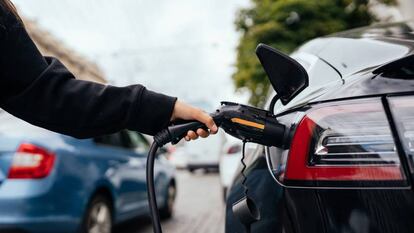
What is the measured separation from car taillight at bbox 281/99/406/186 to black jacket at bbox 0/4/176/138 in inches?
18.7

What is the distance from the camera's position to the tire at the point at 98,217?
380 centimetres

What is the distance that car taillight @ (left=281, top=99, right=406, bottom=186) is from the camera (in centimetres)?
118

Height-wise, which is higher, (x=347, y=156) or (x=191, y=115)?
(x=191, y=115)

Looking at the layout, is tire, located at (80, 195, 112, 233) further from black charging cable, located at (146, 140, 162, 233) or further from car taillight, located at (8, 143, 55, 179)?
black charging cable, located at (146, 140, 162, 233)

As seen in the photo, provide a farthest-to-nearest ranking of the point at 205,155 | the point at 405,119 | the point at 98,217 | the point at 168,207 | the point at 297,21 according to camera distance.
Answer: the point at 205,155
the point at 297,21
the point at 168,207
the point at 98,217
the point at 405,119

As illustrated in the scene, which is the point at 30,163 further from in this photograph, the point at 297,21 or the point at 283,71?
the point at 297,21

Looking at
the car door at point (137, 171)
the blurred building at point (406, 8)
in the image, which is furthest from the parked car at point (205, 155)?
the car door at point (137, 171)

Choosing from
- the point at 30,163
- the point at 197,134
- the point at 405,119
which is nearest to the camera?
the point at 405,119

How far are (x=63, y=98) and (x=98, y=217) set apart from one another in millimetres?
2793

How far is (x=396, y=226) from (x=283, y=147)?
41 centimetres

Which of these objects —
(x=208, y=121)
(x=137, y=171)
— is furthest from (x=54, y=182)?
(x=208, y=121)

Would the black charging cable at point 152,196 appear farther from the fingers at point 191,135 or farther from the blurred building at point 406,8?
the blurred building at point 406,8

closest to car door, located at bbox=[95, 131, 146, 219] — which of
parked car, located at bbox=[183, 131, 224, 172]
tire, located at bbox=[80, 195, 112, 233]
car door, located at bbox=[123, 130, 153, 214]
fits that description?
car door, located at bbox=[123, 130, 153, 214]

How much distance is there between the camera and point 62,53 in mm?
26797
